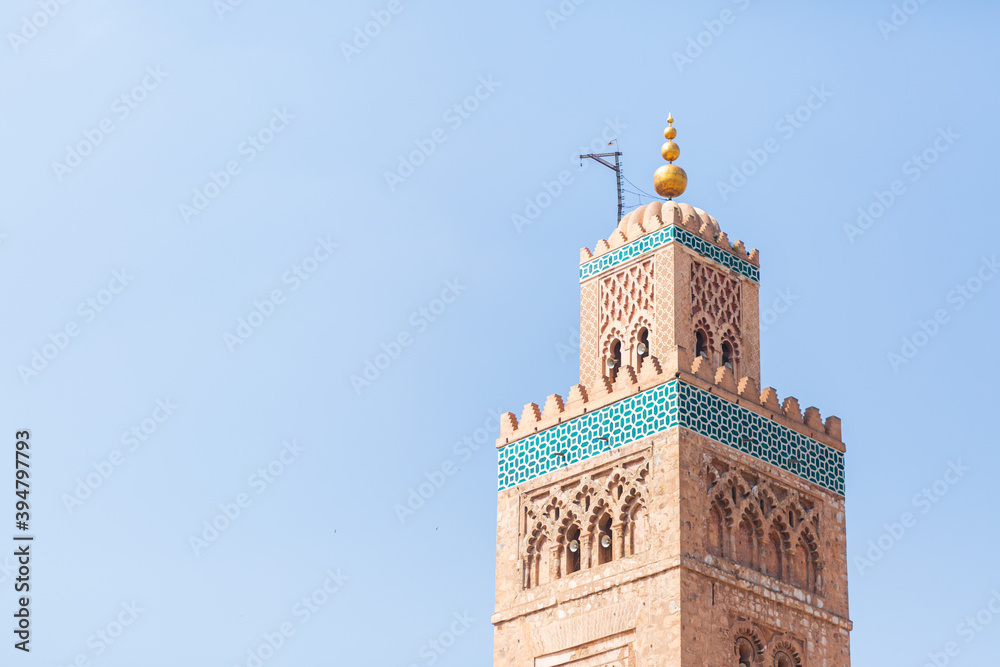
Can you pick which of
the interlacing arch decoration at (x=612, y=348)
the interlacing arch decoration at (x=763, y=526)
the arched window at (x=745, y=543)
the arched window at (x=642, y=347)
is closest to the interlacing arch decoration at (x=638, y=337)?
the arched window at (x=642, y=347)

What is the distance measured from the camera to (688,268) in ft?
82.2

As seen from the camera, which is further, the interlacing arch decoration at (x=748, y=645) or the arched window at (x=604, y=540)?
the arched window at (x=604, y=540)

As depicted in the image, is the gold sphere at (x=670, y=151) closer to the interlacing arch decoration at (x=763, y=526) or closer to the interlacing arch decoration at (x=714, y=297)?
the interlacing arch decoration at (x=714, y=297)

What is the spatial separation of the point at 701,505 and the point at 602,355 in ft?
10.3

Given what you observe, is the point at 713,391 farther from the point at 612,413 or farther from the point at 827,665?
the point at 827,665

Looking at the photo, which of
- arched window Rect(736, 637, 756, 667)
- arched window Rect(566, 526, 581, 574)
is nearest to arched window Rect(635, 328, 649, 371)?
arched window Rect(566, 526, 581, 574)

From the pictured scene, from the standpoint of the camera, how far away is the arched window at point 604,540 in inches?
930

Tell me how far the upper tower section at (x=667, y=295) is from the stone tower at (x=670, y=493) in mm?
26

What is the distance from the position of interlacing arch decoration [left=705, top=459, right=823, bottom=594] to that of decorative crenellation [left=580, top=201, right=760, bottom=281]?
343cm

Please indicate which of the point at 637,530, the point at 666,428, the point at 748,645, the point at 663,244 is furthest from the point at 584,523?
the point at 663,244

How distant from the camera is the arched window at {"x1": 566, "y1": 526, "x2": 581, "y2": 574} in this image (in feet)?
78.6

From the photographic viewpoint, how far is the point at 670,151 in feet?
87.6

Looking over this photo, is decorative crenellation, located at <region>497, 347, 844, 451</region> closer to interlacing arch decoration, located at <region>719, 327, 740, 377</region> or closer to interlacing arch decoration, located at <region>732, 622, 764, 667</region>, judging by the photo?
interlacing arch decoration, located at <region>719, 327, 740, 377</region>

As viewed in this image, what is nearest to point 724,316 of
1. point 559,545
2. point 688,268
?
point 688,268
